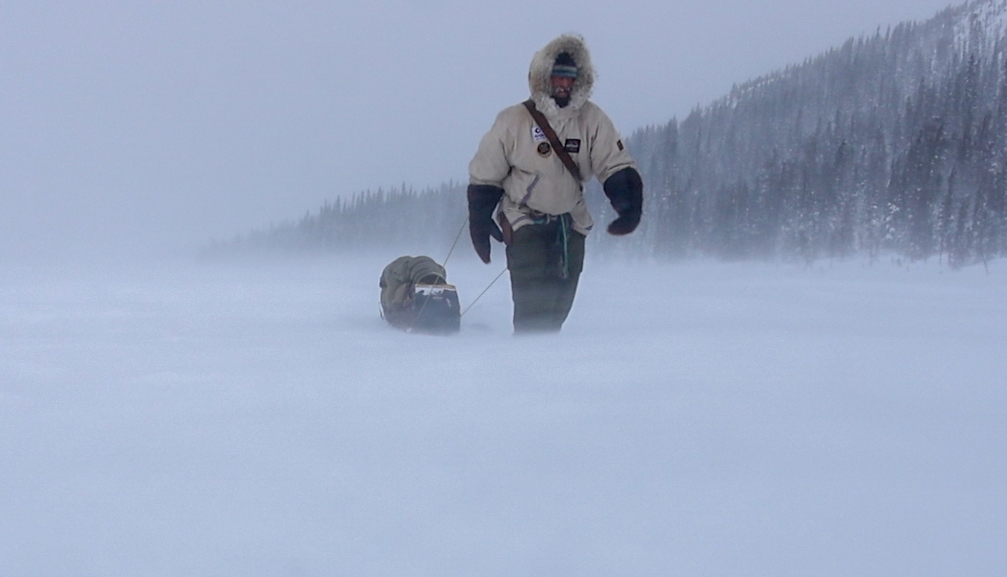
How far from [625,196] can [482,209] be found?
86 cm

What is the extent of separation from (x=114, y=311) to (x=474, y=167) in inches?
131

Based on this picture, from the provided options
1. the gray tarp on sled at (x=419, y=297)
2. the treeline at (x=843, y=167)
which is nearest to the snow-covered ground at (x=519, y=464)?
the gray tarp on sled at (x=419, y=297)

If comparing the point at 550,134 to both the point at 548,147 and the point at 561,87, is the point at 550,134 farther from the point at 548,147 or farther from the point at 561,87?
the point at 561,87

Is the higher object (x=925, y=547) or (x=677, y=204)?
(x=677, y=204)

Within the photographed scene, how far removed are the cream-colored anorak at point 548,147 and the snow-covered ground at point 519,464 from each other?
1.86 m

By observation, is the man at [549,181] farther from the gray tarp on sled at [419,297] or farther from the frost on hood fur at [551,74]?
the gray tarp on sled at [419,297]

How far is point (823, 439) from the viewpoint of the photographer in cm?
151

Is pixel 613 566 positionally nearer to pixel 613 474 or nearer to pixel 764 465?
pixel 613 474

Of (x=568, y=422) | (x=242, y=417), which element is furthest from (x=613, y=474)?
(x=242, y=417)

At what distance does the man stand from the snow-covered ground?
1.87 m

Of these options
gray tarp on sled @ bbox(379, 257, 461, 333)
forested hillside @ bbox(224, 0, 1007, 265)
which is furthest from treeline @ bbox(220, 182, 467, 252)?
gray tarp on sled @ bbox(379, 257, 461, 333)

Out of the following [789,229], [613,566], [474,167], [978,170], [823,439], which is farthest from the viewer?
[789,229]

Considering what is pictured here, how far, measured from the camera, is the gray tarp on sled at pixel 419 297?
5520 mm

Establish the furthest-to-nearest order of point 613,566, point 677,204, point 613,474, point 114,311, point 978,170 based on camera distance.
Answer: point 677,204
point 978,170
point 114,311
point 613,474
point 613,566
